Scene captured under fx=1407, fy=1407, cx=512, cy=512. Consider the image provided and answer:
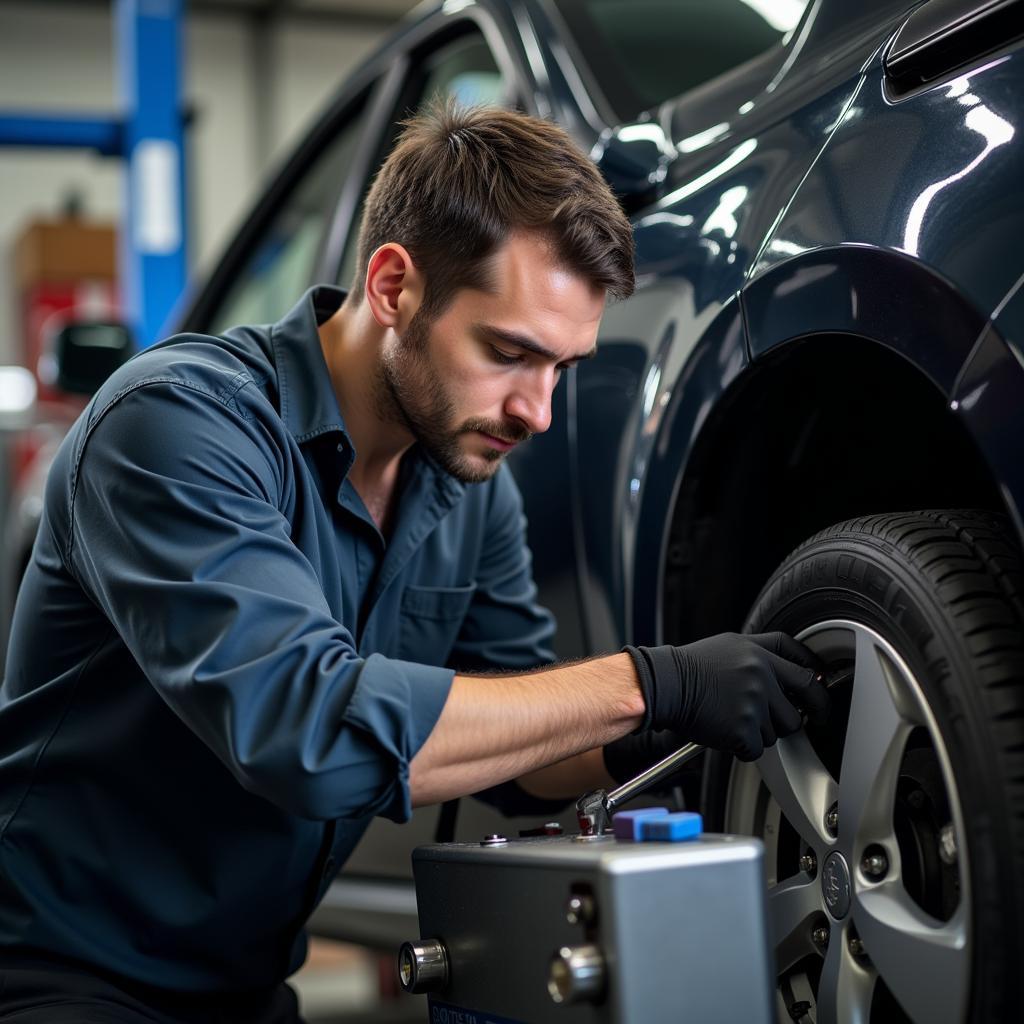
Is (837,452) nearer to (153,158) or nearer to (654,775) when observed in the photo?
(654,775)

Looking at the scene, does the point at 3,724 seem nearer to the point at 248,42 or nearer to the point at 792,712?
the point at 792,712

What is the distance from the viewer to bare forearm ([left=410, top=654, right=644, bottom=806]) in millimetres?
1195

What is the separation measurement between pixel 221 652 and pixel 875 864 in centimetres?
55

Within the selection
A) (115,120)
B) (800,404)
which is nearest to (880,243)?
(800,404)

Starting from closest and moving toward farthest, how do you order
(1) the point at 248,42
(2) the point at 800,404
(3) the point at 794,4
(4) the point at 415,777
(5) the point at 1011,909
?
(5) the point at 1011,909, (4) the point at 415,777, (2) the point at 800,404, (3) the point at 794,4, (1) the point at 248,42

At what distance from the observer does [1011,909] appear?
0.95 meters

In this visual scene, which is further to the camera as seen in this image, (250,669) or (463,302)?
(463,302)

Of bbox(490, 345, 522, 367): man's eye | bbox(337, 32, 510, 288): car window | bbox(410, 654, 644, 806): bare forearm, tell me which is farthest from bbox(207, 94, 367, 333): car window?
bbox(410, 654, 644, 806): bare forearm

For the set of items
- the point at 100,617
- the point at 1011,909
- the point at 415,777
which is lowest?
the point at 1011,909

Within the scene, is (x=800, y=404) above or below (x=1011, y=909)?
above

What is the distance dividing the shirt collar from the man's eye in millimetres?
192

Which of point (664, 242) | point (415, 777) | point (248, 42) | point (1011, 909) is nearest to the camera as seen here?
point (1011, 909)

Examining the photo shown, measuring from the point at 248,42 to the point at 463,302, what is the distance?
8.98 m

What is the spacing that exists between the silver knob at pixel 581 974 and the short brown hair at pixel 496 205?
67cm
